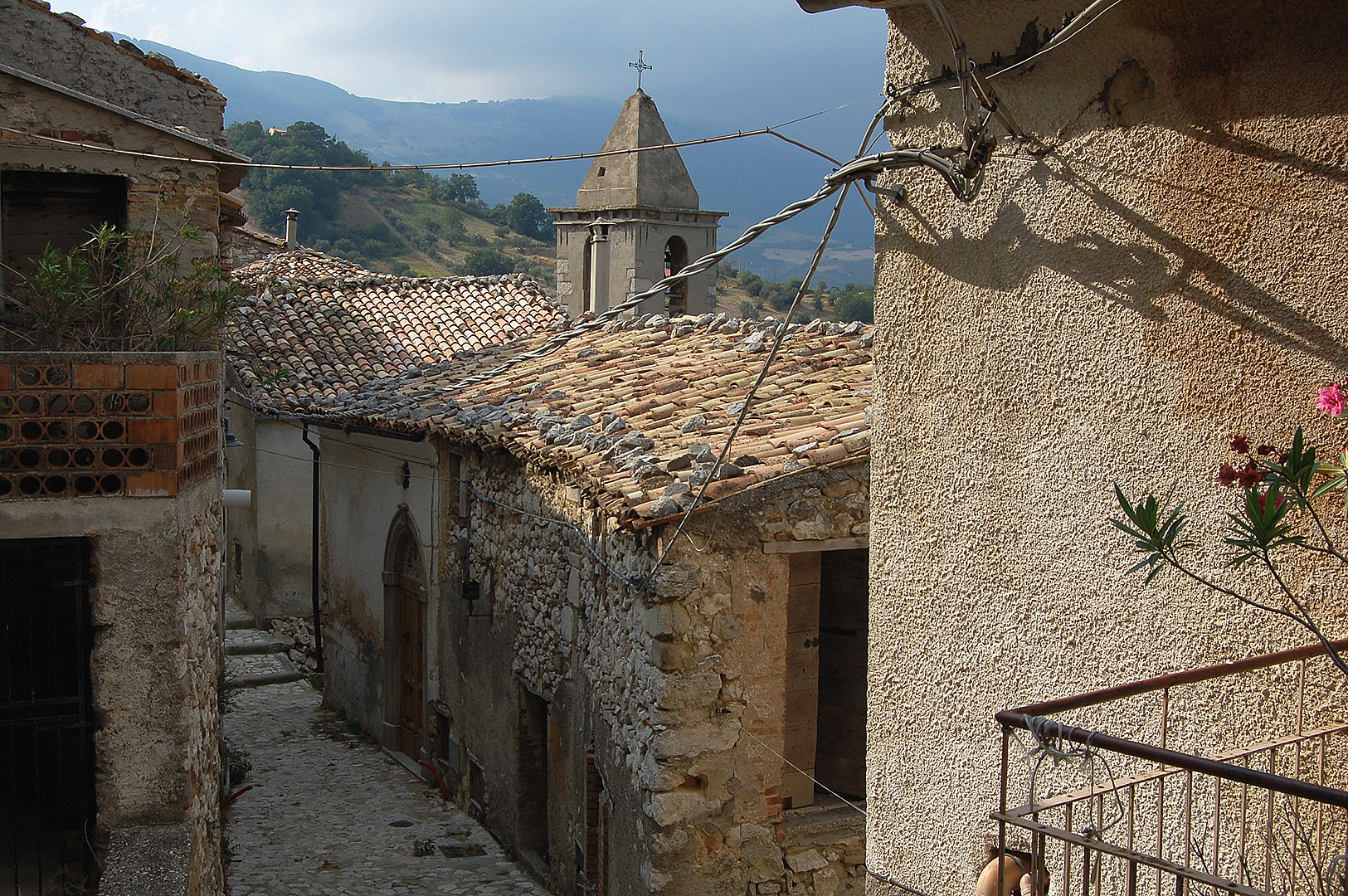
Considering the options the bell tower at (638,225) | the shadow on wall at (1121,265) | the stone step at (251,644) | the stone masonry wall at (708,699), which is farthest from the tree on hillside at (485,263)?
the shadow on wall at (1121,265)

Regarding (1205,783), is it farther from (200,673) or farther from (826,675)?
(826,675)

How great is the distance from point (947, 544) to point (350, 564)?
12.2 metres

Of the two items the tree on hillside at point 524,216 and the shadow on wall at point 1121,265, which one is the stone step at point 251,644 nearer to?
the shadow on wall at point 1121,265

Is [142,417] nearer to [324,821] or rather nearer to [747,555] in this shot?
[747,555]

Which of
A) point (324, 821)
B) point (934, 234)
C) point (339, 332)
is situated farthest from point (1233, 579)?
point (339, 332)

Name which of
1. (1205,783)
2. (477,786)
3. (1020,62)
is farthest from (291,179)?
(1205,783)

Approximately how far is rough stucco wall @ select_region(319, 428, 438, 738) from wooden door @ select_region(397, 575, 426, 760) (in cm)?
22

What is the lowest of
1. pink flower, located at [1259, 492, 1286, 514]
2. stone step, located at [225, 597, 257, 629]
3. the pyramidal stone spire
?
stone step, located at [225, 597, 257, 629]

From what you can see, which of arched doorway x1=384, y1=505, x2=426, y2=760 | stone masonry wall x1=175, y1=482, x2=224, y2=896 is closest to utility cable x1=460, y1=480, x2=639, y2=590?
arched doorway x1=384, y1=505, x2=426, y2=760

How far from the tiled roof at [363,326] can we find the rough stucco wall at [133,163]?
5992 mm

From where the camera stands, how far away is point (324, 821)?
37.6 feet

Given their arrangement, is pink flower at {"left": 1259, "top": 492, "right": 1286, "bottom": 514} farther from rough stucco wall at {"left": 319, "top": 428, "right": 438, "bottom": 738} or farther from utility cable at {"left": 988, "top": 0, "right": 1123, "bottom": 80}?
rough stucco wall at {"left": 319, "top": 428, "right": 438, "bottom": 738}

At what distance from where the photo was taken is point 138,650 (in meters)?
5.66

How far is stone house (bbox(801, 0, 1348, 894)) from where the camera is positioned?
9.64 feet
